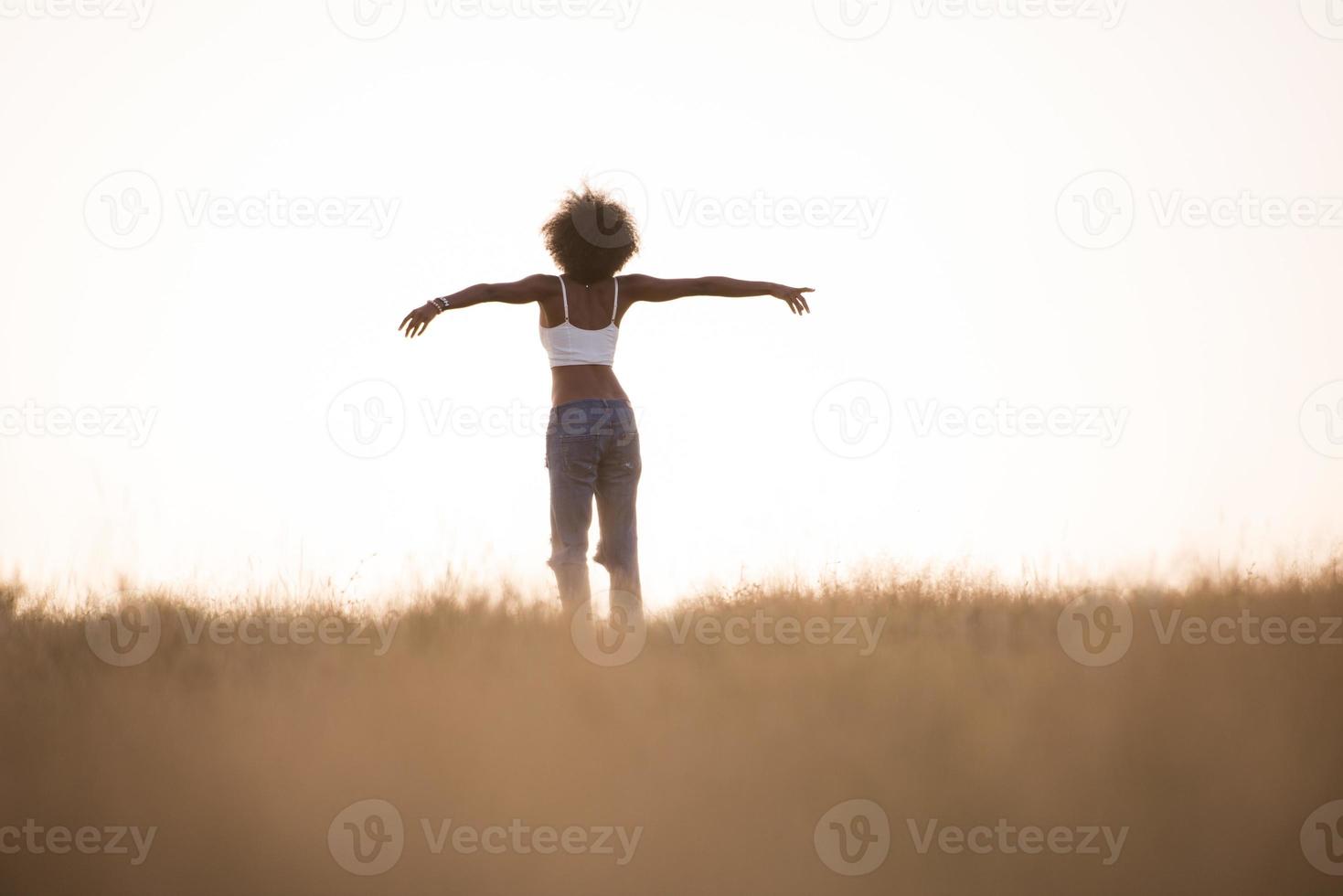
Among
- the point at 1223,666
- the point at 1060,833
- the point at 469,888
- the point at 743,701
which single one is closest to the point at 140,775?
the point at 469,888

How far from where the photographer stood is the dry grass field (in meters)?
4.50

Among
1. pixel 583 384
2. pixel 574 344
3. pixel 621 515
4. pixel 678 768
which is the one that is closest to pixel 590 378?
pixel 583 384

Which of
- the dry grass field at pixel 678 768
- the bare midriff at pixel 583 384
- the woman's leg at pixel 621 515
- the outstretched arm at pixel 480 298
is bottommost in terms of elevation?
the dry grass field at pixel 678 768

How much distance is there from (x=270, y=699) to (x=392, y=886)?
150cm

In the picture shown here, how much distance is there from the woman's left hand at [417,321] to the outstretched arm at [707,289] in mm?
1277

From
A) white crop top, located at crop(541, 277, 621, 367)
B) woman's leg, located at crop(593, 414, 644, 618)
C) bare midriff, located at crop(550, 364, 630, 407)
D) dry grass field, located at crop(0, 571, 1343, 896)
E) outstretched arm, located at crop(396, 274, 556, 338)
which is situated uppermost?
outstretched arm, located at crop(396, 274, 556, 338)

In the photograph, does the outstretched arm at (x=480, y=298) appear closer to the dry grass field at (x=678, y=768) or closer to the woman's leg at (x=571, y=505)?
the woman's leg at (x=571, y=505)

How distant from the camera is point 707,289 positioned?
723cm

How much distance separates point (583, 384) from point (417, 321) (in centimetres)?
109

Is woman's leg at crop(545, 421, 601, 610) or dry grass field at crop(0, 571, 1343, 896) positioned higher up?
woman's leg at crop(545, 421, 601, 610)

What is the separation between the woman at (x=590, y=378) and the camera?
7008 mm

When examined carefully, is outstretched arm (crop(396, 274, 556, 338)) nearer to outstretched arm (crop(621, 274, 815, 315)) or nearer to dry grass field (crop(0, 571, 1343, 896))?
outstretched arm (crop(621, 274, 815, 315))

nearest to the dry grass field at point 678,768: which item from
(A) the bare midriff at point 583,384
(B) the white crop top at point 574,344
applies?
(A) the bare midriff at point 583,384

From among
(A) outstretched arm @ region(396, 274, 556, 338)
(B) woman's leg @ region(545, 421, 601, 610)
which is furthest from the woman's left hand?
(B) woman's leg @ region(545, 421, 601, 610)
